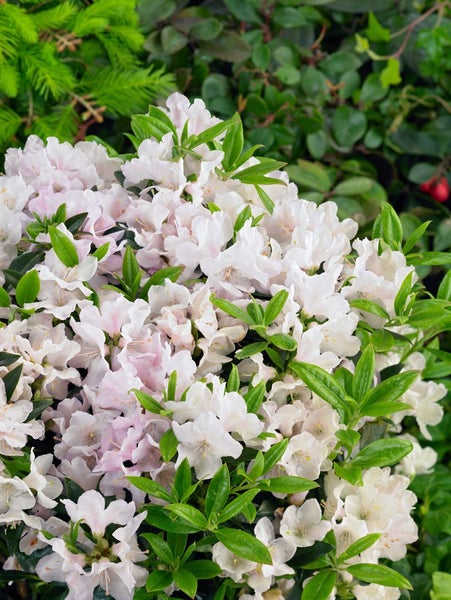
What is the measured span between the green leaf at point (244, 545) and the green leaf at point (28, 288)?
1.00ft

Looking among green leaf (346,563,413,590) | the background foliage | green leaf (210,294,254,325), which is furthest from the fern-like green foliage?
green leaf (346,563,413,590)

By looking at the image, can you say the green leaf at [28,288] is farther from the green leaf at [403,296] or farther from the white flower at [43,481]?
the green leaf at [403,296]

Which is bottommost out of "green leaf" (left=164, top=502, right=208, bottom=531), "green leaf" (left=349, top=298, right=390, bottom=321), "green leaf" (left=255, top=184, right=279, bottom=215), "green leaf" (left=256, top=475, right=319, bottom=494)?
"green leaf" (left=256, top=475, right=319, bottom=494)

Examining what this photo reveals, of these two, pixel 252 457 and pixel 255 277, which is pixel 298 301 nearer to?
pixel 255 277

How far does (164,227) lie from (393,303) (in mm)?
267

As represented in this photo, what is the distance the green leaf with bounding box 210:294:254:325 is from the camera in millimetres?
862

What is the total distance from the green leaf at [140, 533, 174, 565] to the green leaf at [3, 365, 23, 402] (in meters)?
0.19

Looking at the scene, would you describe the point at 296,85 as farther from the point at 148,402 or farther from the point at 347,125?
the point at 148,402

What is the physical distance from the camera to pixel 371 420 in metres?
1.03

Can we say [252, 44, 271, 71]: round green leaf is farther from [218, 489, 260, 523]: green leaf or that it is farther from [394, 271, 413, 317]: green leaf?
[218, 489, 260, 523]: green leaf

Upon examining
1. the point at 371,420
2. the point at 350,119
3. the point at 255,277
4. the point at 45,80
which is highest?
the point at 255,277

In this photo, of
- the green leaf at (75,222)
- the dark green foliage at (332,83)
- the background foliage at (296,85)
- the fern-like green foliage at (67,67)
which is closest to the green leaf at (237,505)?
the green leaf at (75,222)

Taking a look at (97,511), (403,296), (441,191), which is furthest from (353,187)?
(97,511)

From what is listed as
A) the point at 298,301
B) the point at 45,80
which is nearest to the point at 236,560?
the point at 298,301
